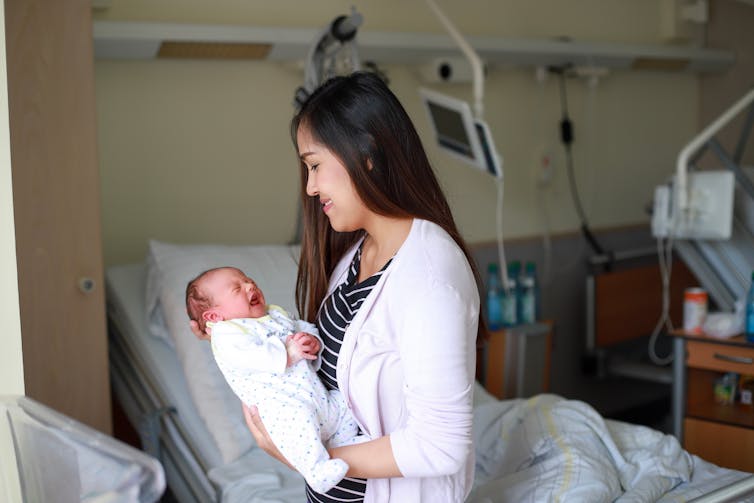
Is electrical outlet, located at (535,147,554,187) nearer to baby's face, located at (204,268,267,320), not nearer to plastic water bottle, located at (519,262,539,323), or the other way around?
plastic water bottle, located at (519,262,539,323)

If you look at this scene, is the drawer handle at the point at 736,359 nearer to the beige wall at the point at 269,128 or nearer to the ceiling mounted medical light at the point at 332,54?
the beige wall at the point at 269,128

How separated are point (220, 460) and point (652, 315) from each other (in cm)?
257

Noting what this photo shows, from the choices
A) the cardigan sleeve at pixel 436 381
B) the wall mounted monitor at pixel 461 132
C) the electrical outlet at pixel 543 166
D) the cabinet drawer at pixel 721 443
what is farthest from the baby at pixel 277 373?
the electrical outlet at pixel 543 166

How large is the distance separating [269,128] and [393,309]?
1826 millimetres

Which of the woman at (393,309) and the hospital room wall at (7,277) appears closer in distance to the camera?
the woman at (393,309)

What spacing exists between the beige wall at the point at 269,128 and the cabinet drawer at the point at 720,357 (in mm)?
1093

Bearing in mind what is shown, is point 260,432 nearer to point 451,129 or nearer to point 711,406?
point 451,129

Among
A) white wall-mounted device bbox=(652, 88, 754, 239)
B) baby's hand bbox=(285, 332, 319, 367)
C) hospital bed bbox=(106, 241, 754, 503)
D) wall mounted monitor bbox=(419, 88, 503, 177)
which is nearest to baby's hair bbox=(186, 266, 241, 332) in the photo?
baby's hand bbox=(285, 332, 319, 367)

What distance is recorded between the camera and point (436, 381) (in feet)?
4.45

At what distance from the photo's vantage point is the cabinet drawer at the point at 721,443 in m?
2.84

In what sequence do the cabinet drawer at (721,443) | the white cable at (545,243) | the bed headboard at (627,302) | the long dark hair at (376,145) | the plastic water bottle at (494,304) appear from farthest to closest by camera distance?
the white cable at (545,243), the bed headboard at (627,302), the plastic water bottle at (494,304), the cabinet drawer at (721,443), the long dark hair at (376,145)

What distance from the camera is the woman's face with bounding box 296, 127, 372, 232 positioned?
147cm

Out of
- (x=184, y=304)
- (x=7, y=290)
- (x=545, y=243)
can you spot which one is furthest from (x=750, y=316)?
(x=7, y=290)

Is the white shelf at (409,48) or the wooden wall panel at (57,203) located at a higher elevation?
the white shelf at (409,48)
